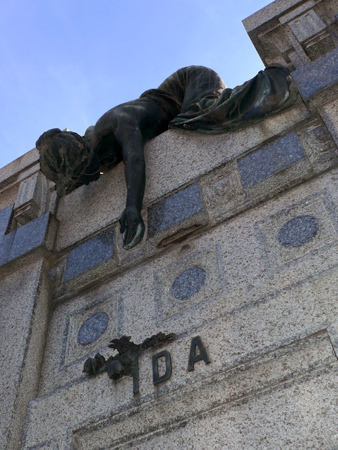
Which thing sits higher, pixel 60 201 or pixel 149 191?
pixel 60 201

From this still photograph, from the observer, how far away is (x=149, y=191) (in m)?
3.97

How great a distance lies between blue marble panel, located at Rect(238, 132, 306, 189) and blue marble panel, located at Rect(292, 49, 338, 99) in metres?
0.36

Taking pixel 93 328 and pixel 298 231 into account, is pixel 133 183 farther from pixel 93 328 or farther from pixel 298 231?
pixel 298 231

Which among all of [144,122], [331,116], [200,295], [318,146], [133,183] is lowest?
[200,295]

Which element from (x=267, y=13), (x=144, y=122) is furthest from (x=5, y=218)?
(x=267, y=13)

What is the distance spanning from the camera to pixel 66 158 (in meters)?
4.24

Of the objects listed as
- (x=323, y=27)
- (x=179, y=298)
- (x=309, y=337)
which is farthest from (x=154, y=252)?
(x=323, y=27)

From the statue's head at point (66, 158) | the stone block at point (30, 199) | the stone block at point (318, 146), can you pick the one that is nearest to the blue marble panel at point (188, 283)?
the stone block at point (318, 146)

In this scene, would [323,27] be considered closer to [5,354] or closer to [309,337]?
[309,337]

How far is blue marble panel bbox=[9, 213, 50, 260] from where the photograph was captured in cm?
406

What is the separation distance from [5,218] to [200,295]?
252cm

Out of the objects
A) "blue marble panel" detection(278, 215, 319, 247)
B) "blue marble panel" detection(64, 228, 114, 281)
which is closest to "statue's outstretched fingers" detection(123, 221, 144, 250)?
"blue marble panel" detection(64, 228, 114, 281)

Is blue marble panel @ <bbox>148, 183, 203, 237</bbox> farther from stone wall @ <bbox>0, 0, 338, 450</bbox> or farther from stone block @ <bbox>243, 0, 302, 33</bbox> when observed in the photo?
stone block @ <bbox>243, 0, 302, 33</bbox>

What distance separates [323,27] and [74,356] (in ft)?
10.8
